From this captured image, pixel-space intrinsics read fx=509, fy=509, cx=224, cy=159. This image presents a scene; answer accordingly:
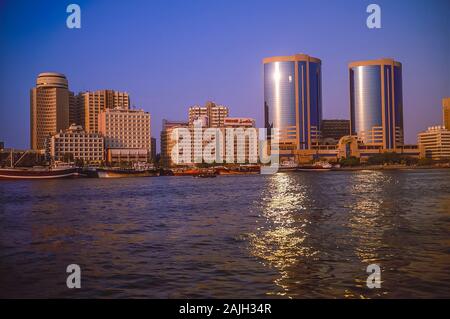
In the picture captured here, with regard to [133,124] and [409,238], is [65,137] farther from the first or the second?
[409,238]

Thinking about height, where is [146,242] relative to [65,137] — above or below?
below

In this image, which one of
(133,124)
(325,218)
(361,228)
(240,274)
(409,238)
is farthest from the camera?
(133,124)

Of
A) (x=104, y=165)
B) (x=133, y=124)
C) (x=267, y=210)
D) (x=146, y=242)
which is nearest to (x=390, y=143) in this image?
(x=133, y=124)

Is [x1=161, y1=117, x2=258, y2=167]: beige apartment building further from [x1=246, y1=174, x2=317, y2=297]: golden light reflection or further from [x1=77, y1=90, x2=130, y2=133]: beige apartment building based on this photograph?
[x1=246, y1=174, x2=317, y2=297]: golden light reflection

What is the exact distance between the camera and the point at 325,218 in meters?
16.4

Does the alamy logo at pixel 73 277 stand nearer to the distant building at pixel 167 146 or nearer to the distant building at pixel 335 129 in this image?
the distant building at pixel 167 146

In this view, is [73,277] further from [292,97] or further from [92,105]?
[292,97]

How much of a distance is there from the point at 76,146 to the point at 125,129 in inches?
572

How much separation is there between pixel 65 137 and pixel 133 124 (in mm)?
17068

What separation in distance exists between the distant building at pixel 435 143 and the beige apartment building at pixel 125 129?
201ft

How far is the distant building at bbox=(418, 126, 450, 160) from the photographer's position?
108 metres

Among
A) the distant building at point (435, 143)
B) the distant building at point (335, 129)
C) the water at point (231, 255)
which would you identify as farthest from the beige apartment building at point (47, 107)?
the water at point (231, 255)

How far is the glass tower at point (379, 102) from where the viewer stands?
405 feet
